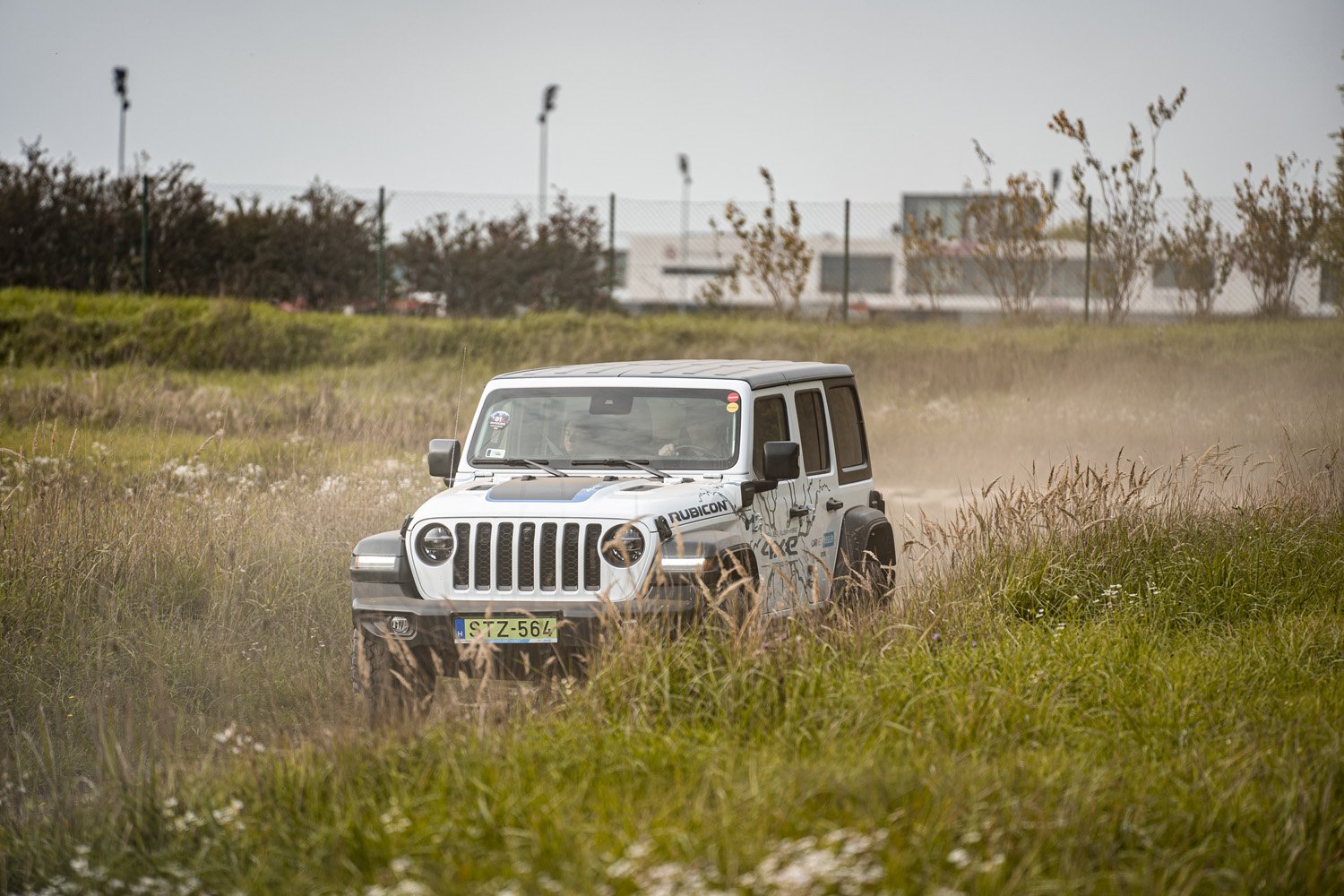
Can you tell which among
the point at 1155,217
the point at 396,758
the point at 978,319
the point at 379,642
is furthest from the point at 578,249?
the point at 396,758

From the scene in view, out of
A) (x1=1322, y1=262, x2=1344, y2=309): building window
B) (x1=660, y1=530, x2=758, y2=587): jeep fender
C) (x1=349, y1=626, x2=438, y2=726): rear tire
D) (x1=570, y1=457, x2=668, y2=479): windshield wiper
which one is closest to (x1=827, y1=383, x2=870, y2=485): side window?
(x1=570, y1=457, x2=668, y2=479): windshield wiper

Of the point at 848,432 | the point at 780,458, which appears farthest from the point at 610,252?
the point at 780,458

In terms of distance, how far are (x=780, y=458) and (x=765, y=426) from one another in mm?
720

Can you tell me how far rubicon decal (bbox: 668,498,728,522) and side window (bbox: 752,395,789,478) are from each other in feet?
1.66

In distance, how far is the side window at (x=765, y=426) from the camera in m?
8.31

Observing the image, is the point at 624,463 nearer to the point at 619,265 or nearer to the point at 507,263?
the point at 507,263

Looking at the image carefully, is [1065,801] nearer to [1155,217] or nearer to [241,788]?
[241,788]

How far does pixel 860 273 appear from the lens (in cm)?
2731

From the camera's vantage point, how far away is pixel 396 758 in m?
5.51

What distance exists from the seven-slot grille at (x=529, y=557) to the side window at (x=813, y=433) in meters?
2.15

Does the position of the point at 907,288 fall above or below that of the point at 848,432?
above

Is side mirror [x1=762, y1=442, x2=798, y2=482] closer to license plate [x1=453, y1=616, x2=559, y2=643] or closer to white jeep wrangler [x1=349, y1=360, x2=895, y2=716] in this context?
white jeep wrangler [x1=349, y1=360, x2=895, y2=716]

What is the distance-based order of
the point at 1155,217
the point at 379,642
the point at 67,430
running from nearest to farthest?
the point at 379,642
the point at 67,430
the point at 1155,217

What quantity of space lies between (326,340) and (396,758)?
713 inches
